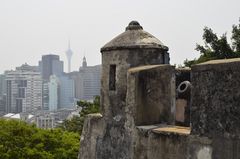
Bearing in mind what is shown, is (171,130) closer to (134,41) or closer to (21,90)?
(134,41)

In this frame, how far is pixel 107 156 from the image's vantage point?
802 centimetres

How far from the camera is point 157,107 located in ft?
23.3

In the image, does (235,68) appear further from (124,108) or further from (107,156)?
(107,156)

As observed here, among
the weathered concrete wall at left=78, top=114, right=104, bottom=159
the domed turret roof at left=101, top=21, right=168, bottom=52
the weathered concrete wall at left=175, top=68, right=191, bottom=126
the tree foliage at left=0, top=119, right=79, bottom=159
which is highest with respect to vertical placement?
the domed turret roof at left=101, top=21, right=168, bottom=52

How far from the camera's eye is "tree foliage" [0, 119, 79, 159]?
1523cm

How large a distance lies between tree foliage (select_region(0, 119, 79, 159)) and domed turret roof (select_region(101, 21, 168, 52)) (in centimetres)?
848

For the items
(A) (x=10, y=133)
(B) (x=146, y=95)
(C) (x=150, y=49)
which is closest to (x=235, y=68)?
(B) (x=146, y=95)

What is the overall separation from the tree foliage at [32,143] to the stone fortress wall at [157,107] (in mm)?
6783

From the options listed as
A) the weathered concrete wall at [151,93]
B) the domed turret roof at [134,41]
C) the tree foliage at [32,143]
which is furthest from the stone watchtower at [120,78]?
the tree foliage at [32,143]

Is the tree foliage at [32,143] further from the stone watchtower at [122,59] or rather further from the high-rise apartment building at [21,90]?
the high-rise apartment building at [21,90]

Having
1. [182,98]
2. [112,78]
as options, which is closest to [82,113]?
[112,78]

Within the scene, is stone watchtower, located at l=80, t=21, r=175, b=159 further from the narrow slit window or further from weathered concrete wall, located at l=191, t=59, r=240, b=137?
weathered concrete wall, located at l=191, t=59, r=240, b=137

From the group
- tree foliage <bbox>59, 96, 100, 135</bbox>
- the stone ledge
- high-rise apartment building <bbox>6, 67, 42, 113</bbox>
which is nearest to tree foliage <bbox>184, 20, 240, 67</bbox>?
tree foliage <bbox>59, 96, 100, 135</bbox>

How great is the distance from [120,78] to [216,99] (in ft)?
10.7
